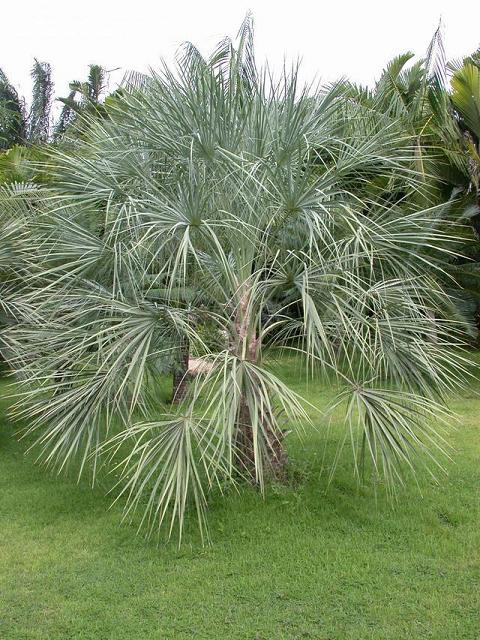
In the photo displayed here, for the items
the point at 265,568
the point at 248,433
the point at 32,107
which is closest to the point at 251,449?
the point at 248,433

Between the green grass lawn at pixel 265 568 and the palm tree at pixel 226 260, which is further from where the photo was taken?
the palm tree at pixel 226 260

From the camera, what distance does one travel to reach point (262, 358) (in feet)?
18.9

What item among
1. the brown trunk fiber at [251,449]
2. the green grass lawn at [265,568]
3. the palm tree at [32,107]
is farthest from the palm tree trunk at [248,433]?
the palm tree at [32,107]

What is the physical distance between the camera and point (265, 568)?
4.46m

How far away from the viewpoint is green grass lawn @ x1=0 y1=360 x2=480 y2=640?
3799mm

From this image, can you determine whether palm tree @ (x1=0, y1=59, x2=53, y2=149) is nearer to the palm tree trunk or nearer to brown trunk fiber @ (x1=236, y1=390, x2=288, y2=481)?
the palm tree trunk

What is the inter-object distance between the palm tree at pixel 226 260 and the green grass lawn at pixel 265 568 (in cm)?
39

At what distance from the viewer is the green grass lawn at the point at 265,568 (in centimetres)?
380

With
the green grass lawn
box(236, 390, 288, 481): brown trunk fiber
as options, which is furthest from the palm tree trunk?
the green grass lawn

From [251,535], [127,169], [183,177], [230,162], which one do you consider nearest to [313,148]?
[230,162]

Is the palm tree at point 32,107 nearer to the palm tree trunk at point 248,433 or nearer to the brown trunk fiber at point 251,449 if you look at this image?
the palm tree trunk at point 248,433

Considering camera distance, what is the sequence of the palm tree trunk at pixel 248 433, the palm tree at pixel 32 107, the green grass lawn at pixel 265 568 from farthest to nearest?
the palm tree at pixel 32 107 → the palm tree trunk at pixel 248 433 → the green grass lawn at pixel 265 568

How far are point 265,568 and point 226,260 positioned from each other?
2162 millimetres

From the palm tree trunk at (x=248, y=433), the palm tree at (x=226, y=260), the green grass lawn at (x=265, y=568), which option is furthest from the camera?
the palm tree trunk at (x=248, y=433)
